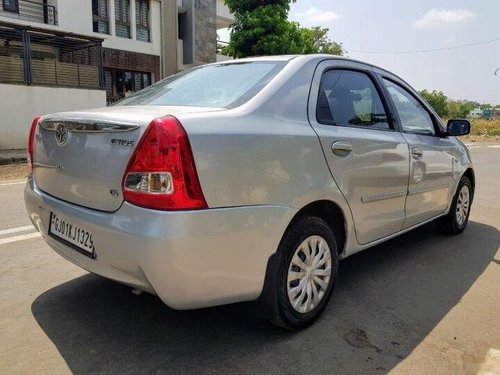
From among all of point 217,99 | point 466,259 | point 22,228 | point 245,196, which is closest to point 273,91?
point 217,99

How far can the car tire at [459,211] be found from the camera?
4.68 meters

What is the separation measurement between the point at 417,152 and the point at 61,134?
268 centimetres

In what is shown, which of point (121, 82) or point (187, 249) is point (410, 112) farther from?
point (121, 82)

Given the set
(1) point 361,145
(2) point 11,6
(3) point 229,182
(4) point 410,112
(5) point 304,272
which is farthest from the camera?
(2) point 11,6

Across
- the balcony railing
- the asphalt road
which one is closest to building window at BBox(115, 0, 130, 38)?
the balcony railing

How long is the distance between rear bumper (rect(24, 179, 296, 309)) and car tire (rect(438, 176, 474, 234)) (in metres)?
2.91

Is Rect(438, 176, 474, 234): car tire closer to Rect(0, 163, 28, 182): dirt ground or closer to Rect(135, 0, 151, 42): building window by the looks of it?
Rect(0, 163, 28, 182): dirt ground

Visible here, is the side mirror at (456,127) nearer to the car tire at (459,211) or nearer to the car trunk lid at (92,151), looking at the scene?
the car tire at (459,211)

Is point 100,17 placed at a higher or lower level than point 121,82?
higher

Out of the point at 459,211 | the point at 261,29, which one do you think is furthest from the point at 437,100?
the point at 459,211

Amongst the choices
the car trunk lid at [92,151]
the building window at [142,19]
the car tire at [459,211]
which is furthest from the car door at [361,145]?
the building window at [142,19]

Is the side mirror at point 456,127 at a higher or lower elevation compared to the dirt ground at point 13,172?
higher

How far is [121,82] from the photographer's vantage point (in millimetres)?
21031

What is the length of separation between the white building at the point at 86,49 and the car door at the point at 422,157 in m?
12.7
